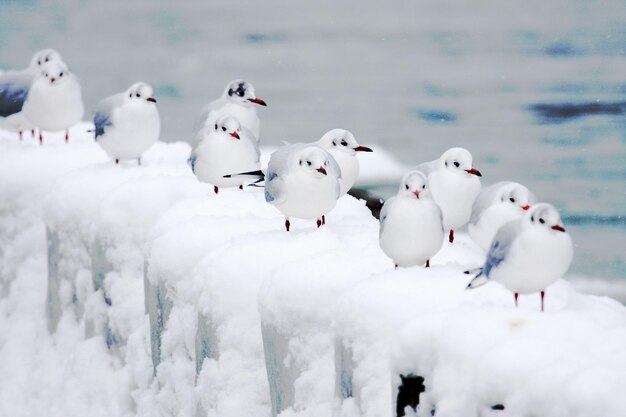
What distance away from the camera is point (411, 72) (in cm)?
1869

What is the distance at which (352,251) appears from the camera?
4875mm

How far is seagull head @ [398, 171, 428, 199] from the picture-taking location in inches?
178

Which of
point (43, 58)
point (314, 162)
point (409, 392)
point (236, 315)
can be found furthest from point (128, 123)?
point (409, 392)

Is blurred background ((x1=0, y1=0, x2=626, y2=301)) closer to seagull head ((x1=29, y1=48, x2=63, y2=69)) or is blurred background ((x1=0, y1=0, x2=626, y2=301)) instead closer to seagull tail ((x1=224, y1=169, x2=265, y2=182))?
seagull head ((x1=29, y1=48, x2=63, y2=69))

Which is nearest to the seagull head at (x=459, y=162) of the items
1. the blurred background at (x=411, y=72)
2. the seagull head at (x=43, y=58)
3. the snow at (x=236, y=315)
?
the snow at (x=236, y=315)

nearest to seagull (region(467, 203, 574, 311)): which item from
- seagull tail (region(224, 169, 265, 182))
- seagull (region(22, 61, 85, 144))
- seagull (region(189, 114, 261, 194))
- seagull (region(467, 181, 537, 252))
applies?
seagull (region(467, 181, 537, 252))

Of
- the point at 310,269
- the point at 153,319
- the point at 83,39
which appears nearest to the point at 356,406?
the point at 310,269

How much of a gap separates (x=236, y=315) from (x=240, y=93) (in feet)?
7.51

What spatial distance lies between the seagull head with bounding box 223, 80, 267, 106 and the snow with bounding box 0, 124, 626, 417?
1.74ft

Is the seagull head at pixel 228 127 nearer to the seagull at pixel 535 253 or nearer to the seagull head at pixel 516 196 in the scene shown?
the seagull head at pixel 516 196

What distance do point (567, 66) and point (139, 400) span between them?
46.8 feet

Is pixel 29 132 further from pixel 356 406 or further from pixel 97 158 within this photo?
pixel 356 406

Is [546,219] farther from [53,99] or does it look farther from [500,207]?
[53,99]

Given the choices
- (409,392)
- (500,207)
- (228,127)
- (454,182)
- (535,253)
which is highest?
(228,127)
